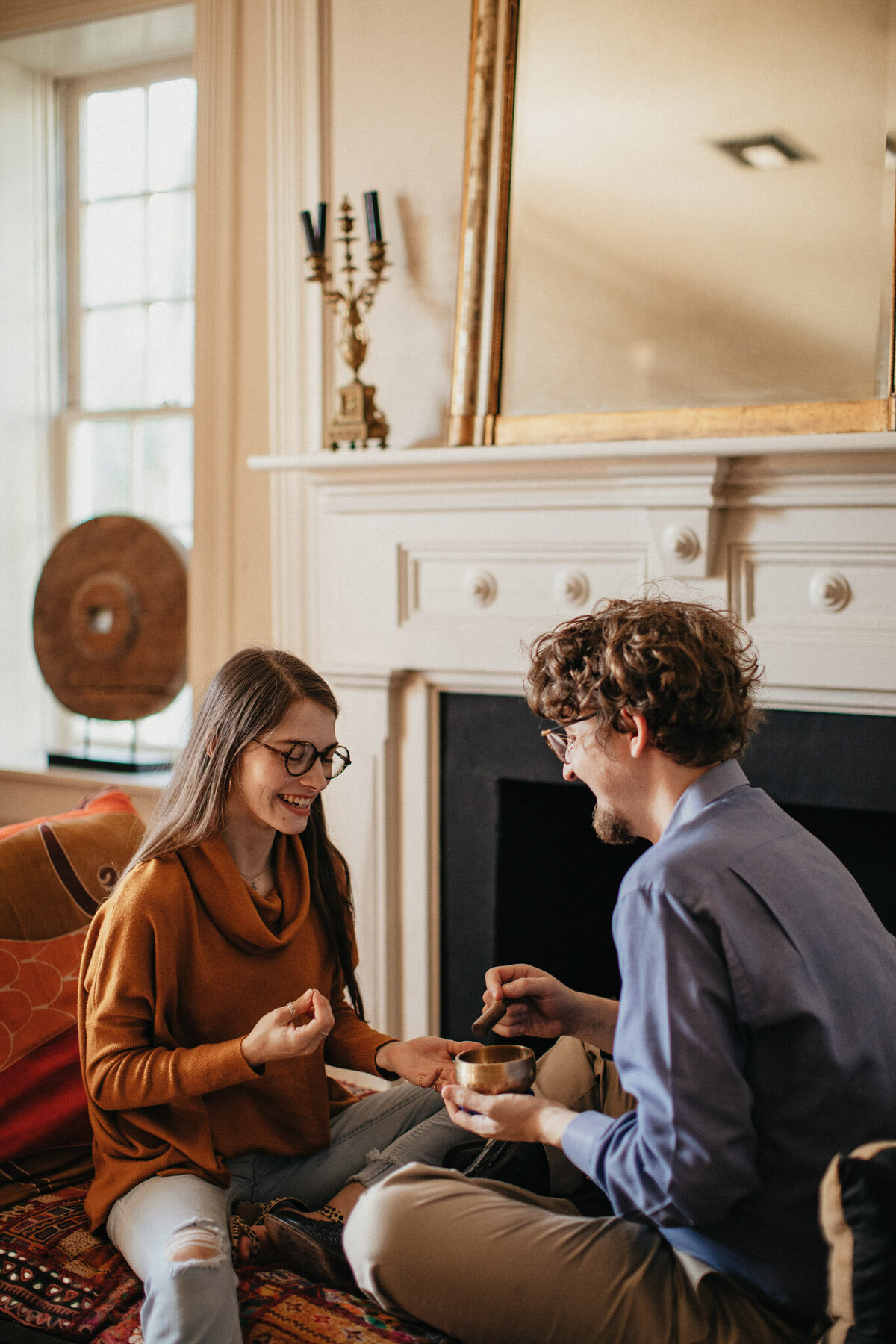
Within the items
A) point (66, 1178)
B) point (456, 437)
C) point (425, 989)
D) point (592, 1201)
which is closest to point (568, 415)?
point (456, 437)

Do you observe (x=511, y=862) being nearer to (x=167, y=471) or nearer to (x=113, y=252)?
(x=167, y=471)

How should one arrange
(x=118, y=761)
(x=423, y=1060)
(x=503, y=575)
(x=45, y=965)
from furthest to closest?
1. (x=118, y=761)
2. (x=503, y=575)
3. (x=45, y=965)
4. (x=423, y=1060)

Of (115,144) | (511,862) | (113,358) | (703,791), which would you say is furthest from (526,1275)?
(115,144)

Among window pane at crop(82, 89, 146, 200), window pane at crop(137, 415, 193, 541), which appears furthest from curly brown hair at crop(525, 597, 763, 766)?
window pane at crop(82, 89, 146, 200)

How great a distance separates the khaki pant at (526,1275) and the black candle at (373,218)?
1910 millimetres

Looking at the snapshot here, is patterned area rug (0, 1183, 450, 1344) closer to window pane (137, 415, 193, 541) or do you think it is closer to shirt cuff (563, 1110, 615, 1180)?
shirt cuff (563, 1110, 615, 1180)

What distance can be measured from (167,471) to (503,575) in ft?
4.67

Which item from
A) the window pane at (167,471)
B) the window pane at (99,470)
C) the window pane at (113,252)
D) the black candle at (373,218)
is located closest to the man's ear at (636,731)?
the black candle at (373,218)

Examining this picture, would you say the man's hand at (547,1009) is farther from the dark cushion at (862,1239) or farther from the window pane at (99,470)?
the window pane at (99,470)

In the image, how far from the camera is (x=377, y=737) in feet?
A: 8.88

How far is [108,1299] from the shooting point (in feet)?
5.03

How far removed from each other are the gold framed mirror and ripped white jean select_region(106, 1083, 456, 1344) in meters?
1.38

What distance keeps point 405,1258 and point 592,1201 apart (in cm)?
56

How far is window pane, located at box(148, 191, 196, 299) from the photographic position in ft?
11.4
